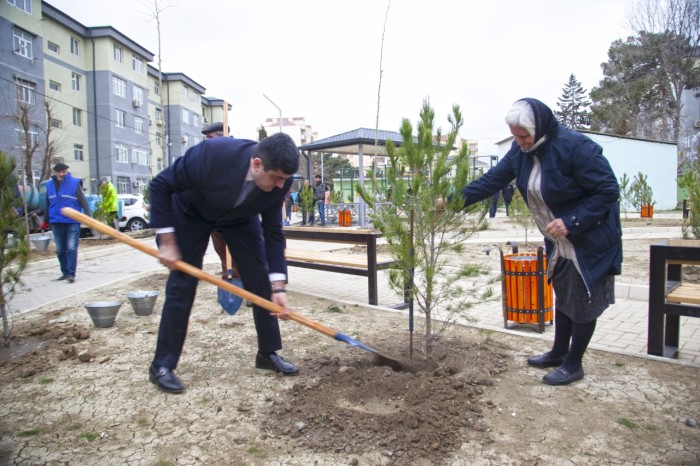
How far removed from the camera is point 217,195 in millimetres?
2977

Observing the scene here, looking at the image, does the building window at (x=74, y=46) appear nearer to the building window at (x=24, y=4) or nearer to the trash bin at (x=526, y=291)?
the building window at (x=24, y=4)

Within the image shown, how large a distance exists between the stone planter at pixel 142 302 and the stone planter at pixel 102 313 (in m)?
0.30

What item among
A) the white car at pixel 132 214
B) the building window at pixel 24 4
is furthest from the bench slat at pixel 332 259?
the building window at pixel 24 4

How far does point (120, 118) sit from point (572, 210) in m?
38.4

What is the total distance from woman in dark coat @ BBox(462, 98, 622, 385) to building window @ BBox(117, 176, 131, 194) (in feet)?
122

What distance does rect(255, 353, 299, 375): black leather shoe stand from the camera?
134 inches

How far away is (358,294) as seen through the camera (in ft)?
21.2

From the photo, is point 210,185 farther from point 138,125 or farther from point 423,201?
point 138,125

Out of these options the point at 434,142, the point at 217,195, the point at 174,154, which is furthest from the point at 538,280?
the point at 174,154

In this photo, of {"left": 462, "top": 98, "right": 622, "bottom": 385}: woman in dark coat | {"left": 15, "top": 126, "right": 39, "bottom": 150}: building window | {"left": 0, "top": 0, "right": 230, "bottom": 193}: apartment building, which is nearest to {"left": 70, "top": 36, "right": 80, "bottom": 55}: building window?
{"left": 0, "top": 0, "right": 230, "bottom": 193}: apartment building

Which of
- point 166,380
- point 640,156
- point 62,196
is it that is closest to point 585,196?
point 166,380

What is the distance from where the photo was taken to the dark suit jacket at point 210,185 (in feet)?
9.72

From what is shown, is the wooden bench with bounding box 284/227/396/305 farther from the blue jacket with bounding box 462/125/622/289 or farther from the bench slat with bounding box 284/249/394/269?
the blue jacket with bounding box 462/125/622/289

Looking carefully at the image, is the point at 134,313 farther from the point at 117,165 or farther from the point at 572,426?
the point at 117,165
